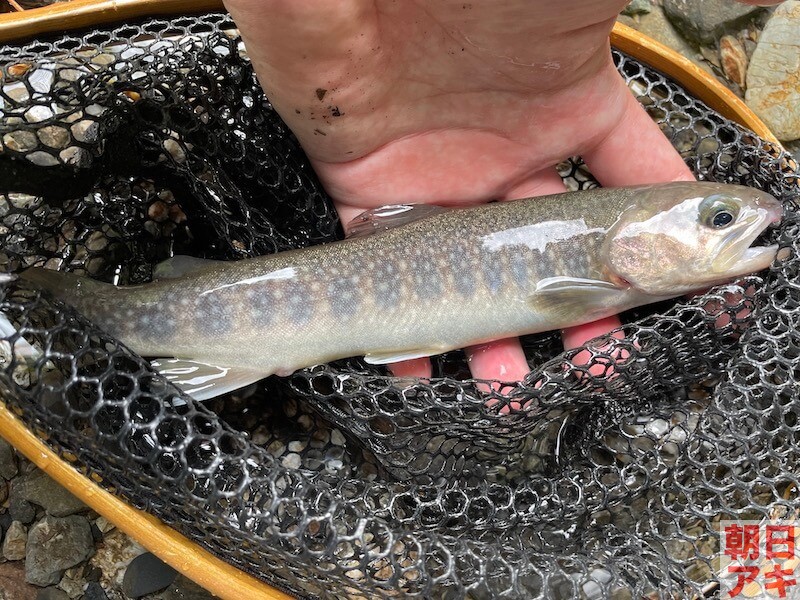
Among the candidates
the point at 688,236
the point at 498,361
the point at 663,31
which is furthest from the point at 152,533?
the point at 663,31

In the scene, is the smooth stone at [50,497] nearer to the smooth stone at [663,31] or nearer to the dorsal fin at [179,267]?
the dorsal fin at [179,267]

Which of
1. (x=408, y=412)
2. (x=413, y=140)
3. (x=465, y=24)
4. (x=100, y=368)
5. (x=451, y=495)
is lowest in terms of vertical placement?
(x=451, y=495)

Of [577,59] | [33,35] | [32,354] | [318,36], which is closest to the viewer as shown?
[318,36]

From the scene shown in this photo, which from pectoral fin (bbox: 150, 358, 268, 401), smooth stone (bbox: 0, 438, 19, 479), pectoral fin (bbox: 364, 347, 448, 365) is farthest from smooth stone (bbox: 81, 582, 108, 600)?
pectoral fin (bbox: 364, 347, 448, 365)

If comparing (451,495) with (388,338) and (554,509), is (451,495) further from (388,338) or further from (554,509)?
(388,338)

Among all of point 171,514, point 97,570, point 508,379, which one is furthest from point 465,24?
point 97,570

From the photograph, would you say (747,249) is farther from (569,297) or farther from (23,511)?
(23,511)

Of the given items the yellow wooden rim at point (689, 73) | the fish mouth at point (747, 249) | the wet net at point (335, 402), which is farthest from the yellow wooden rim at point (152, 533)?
the yellow wooden rim at point (689, 73)

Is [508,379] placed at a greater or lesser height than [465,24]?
lesser
